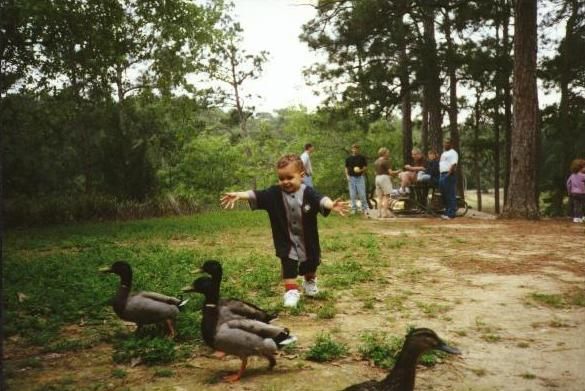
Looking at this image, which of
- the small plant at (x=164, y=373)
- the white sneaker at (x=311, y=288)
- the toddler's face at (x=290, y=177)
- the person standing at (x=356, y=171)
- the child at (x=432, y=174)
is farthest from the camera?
the child at (x=432, y=174)

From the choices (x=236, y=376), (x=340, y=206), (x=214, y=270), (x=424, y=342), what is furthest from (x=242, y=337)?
(x=340, y=206)

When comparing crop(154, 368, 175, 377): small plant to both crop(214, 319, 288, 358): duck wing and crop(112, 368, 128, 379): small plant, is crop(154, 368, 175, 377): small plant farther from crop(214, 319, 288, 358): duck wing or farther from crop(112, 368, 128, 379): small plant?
crop(214, 319, 288, 358): duck wing

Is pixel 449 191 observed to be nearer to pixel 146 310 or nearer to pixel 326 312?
pixel 326 312

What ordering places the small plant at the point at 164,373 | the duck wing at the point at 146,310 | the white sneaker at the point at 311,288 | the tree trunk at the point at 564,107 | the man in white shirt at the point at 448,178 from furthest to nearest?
the tree trunk at the point at 564,107
the man in white shirt at the point at 448,178
the white sneaker at the point at 311,288
the duck wing at the point at 146,310
the small plant at the point at 164,373

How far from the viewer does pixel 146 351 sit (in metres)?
4.08

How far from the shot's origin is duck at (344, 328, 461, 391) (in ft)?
9.36

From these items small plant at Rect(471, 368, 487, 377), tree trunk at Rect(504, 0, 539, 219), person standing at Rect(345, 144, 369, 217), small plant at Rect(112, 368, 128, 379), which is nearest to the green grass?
small plant at Rect(471, 368, 487, 377)

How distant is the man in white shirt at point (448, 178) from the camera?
46.7 ft

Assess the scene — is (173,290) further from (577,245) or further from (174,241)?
(577,245)

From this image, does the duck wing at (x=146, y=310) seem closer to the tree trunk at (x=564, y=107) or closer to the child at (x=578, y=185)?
the child at (x=578, y=185)

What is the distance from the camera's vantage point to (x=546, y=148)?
43.7 m

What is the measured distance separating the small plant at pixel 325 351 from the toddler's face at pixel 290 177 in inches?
72.3

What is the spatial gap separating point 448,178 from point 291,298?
10.5m

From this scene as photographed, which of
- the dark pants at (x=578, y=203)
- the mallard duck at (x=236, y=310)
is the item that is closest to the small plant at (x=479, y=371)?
the mallard duck at (x=236, y=310)
